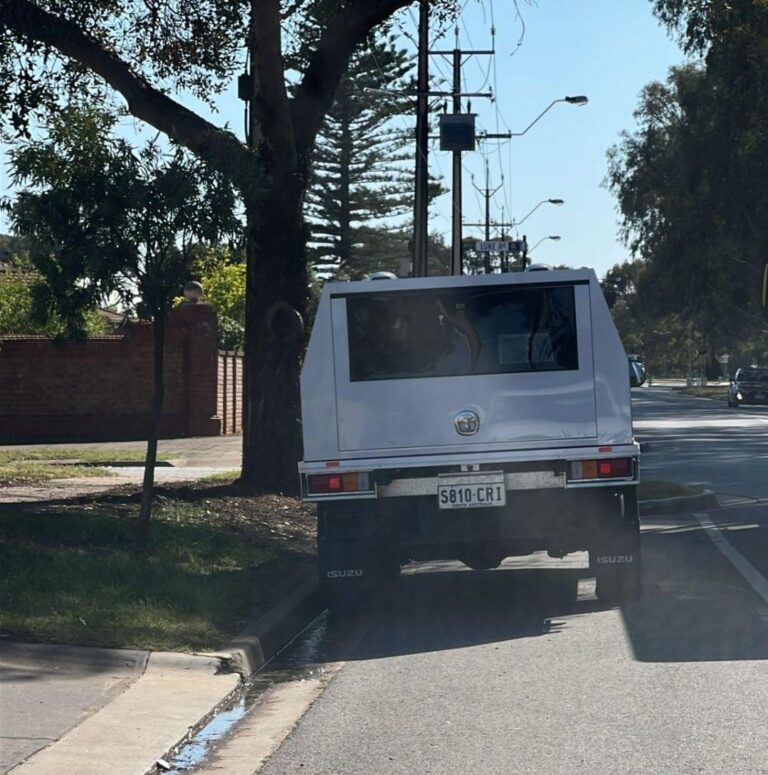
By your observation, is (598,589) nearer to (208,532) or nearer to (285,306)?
(208,532)

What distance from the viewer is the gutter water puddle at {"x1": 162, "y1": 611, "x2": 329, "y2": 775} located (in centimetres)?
645

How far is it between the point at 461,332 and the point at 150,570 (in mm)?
2778

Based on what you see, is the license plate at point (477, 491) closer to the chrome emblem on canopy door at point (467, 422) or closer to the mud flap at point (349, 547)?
the chrome emblem on canopy door at point (467, 422)

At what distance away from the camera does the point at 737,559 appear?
12727mm

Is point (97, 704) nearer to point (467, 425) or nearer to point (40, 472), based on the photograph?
point (467, 425)

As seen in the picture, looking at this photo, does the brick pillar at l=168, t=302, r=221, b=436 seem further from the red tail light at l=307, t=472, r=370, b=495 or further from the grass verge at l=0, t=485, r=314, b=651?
the red tail light at l=307, t=472, r=370, b=495

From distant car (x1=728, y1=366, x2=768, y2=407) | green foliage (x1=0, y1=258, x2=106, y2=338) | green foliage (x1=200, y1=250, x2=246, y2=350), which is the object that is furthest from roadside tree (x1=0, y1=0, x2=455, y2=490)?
distant car (x1=728, y1=366, x2=768, y2=407)

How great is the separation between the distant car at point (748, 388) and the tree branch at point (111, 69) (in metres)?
47.4

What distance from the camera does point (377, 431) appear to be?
33.3 ft

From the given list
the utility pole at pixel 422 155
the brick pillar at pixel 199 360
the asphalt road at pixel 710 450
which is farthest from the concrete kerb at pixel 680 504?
the brick pillar at pixel 199 360

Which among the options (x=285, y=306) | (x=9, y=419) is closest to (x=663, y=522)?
(x=285, y=306)

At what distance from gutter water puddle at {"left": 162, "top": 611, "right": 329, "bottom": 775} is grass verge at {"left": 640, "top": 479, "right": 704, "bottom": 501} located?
25.6 ft

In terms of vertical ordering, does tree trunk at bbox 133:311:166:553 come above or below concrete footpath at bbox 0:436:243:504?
above

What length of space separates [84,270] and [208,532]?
293 centimetres
